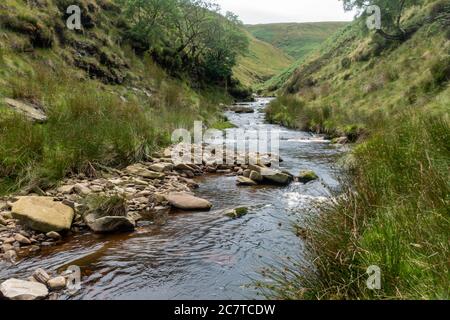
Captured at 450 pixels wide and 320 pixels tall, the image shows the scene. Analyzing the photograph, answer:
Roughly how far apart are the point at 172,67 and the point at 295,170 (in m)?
20.5

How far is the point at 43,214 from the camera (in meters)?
5.34

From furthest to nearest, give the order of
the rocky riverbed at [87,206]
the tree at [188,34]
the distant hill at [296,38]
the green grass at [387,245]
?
the distant hill at [296,38]
the tree at [188,34]
the rocky riverbed at [87,206]
the green grass at [387,245]

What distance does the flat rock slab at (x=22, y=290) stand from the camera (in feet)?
11.6

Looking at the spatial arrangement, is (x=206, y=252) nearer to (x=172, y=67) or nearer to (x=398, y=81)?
(x=398, y=81)

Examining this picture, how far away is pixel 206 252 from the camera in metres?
5.02

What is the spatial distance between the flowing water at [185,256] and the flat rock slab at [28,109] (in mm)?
3670

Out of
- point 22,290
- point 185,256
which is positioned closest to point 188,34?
point 185,256

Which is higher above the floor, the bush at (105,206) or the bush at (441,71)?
the bush at (441,71)

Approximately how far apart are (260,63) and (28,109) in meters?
116

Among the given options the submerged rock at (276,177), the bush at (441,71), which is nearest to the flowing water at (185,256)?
the submerged rock at (276,177)

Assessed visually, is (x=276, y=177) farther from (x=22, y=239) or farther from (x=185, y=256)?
(x=22, y=239)

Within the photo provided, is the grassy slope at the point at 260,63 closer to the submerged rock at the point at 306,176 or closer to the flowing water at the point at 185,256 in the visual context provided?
the submerged rock at the point at 306,176
